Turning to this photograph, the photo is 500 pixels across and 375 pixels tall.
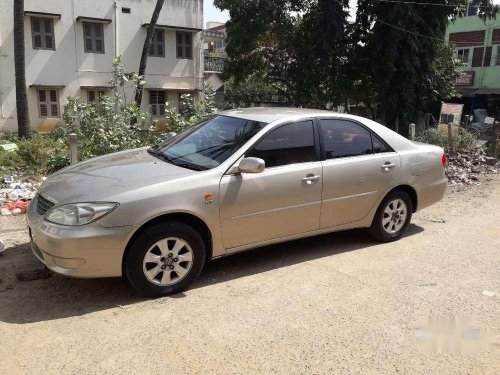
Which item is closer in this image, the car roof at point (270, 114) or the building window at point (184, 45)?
the car roof at point (270, 114)

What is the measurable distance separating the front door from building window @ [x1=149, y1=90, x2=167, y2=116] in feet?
73.2

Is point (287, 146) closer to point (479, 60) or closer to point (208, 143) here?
point (208, 143)

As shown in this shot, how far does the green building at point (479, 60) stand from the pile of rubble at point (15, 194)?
105ft

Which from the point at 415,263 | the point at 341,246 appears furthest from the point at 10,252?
the point at 415,263

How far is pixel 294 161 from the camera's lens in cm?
456

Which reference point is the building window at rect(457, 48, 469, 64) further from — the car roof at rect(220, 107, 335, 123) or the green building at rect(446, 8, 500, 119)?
the car roof at rect(220, 107, 335, 123)

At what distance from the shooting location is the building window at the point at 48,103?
22953mm

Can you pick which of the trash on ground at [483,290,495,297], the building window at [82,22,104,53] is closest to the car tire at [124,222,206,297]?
the trash on ground at [483,290,495,297]

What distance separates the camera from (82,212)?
3.56 m

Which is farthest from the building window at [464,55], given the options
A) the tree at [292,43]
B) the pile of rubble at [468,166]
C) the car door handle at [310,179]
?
the car door handle at [310,179]

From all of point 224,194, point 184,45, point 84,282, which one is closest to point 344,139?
point 224,194

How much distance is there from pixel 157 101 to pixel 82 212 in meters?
23.4

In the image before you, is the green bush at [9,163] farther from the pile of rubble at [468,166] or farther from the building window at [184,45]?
the building window at [184,45]

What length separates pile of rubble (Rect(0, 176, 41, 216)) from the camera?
625 centimetres
